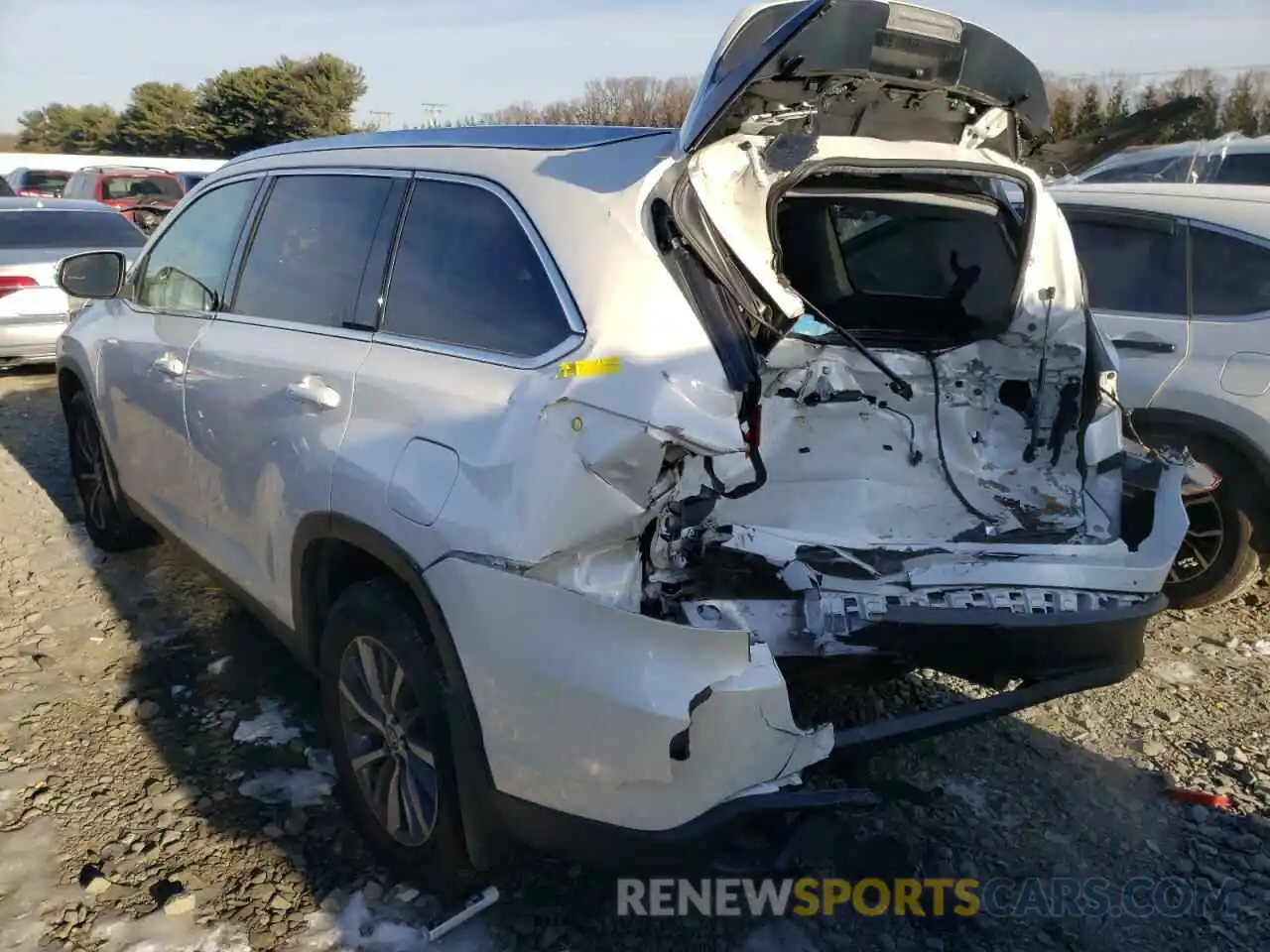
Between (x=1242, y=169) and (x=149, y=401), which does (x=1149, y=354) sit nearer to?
(x=149, y=401)

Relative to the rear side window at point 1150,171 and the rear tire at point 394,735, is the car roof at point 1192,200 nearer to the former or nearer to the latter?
the rear tire at point 394,735

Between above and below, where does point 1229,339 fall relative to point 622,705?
above

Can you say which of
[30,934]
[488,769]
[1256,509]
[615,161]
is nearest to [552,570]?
[488,769]

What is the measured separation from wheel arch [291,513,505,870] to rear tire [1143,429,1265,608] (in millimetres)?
3427

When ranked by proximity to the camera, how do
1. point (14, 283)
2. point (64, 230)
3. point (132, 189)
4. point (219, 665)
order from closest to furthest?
point (219, 665) → point (14, 283) → point (64, 230) → point (132, 189)

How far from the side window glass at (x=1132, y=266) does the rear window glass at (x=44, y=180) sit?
20316 millimetres

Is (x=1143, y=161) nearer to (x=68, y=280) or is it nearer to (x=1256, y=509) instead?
(x=1256, y=509)

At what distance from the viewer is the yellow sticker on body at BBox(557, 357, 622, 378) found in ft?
7.29

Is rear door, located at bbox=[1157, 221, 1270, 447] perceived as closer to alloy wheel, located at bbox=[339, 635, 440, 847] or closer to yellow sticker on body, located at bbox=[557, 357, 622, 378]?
yellow sticker on body, located at bbox=[557, 357, 622, 378]

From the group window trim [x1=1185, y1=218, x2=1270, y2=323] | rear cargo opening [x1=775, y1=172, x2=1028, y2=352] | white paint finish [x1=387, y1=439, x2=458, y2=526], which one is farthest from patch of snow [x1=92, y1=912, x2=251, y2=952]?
window trim [x1=1185, y1=218, x2=1270, y2=323]

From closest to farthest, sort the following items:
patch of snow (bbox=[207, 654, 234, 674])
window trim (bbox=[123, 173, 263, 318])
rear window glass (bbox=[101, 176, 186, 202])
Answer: window trim (bbox=[123, 173, 263, 318]) → patch of snow (bbox=[207, 654, 234, 674]) → rear window glass (bbox=[101, 176, 186, 202])

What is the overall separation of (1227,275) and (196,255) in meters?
4.13

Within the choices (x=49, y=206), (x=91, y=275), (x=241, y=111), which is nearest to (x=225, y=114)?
(x=241, y=111)

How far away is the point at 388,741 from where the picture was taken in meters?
2.70
